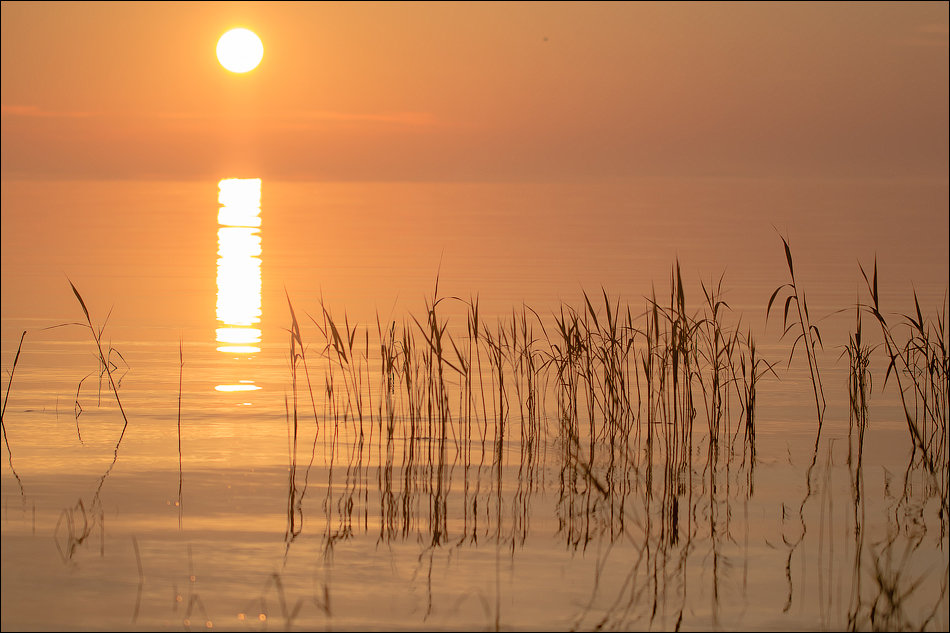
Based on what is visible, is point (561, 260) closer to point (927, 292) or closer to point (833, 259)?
point (833, 259)

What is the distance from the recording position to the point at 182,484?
748 centimetres

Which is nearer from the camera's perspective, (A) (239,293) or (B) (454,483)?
(B) (454,483)

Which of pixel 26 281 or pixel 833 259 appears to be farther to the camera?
pixel 833 259

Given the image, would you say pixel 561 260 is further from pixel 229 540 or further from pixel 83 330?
pixel 229 540

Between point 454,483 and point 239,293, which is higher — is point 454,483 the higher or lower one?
the lower one

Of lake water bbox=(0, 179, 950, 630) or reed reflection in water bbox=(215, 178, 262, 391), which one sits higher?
reed reflection in water bbox=(215, 178, 262, 391)

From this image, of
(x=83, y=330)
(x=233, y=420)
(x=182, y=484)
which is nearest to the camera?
(x=182, y=484)

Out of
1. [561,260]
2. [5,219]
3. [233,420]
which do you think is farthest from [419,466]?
[5,219]

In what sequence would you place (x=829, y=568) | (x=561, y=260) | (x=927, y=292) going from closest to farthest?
(x=829, y=568) < (x=927, y=292) < (x=561, y=260)

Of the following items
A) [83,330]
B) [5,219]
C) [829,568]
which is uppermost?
[5,219]

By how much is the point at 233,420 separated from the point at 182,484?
1.94 m

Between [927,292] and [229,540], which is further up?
[927,292]

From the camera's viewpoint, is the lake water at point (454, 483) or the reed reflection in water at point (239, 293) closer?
the lake water at point (454, 483)

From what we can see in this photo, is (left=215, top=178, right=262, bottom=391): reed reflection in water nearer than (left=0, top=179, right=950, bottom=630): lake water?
No
